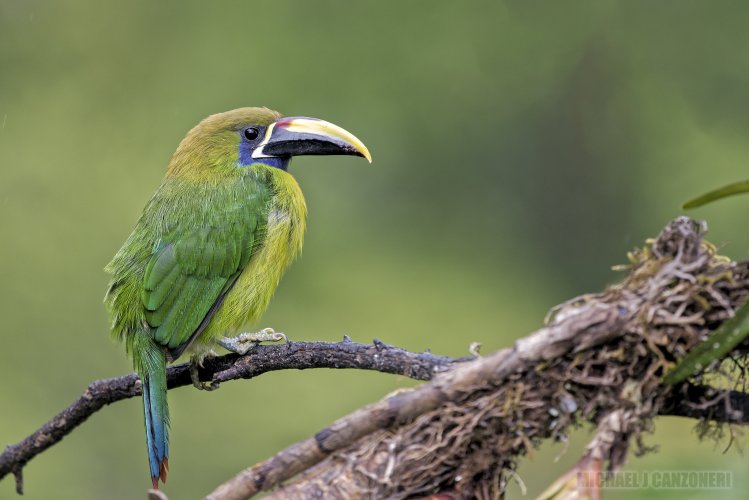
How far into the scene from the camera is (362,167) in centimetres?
919

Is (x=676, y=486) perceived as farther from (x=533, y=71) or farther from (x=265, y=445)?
(x=533, y=71)

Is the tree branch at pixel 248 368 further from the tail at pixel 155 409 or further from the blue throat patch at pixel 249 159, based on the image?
the blue throat patch at pixel 249 159

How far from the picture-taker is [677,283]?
1.65 m

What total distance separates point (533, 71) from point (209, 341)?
8078 millimetres

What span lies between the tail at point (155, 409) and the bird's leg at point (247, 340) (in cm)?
24

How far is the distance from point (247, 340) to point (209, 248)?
1.12 ft

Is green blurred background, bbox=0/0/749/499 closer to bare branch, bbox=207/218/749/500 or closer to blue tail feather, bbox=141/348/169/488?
blue tail feather, bbox=141/348/169/488

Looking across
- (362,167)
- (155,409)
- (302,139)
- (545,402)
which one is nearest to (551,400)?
(545,402)

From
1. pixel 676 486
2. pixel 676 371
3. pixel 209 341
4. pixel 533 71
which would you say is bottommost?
pixel 676 486

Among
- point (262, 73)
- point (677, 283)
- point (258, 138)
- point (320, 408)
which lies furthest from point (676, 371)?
point (262, 73)

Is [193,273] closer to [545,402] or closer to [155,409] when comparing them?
[155,409]

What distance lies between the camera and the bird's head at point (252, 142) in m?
3.92

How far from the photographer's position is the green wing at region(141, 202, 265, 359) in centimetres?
345

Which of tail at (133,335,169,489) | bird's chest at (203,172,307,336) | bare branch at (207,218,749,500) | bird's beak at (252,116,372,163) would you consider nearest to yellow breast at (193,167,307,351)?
bird's chest at (203,172,307,336)
